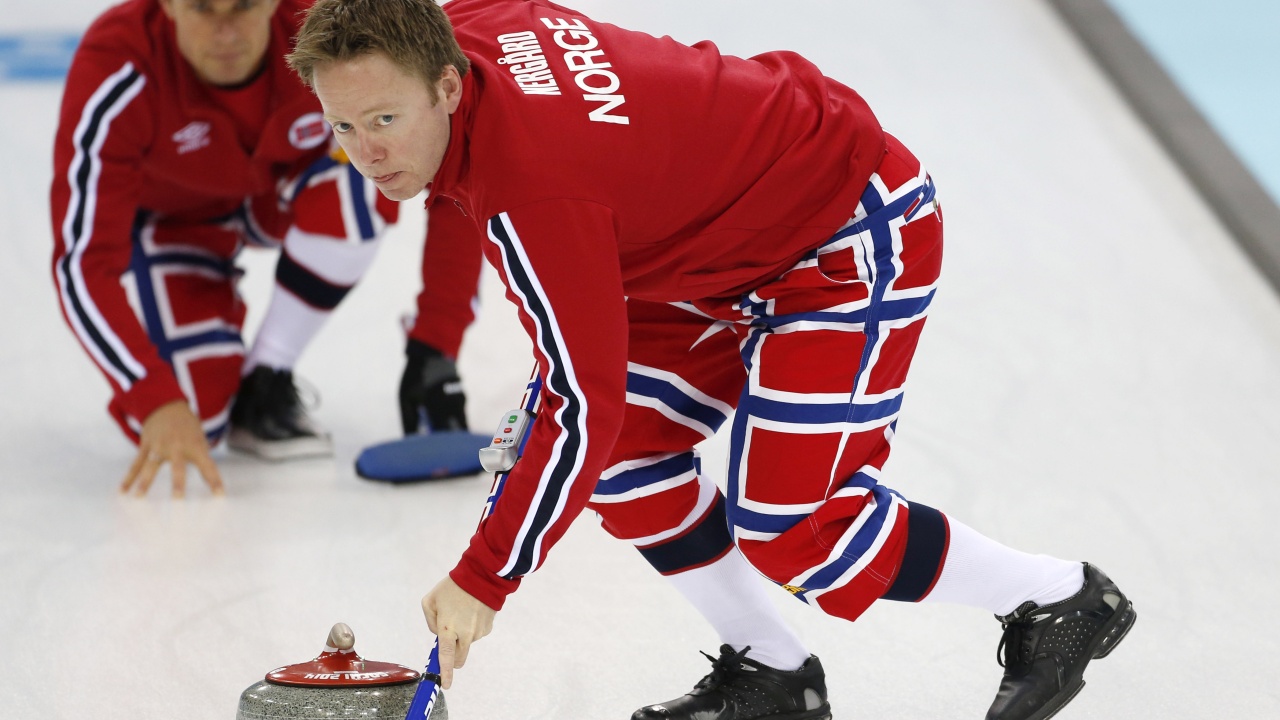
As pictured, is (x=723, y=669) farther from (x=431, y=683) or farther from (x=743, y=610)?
(x=431, y=683)

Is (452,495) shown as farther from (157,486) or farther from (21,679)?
(21,679)

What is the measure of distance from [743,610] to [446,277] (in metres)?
1.28

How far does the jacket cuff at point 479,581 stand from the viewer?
5.08ft

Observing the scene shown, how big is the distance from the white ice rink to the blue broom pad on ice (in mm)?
40

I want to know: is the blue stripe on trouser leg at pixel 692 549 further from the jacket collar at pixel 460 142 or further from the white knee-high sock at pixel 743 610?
the jacket collar at pixel 460 142

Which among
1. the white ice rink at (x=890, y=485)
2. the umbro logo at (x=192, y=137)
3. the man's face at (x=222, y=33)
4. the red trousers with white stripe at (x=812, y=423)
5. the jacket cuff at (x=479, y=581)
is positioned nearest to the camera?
the jacket cuff at (x=479, y=581)

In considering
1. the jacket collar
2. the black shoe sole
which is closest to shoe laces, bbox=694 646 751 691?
the black shoe sole

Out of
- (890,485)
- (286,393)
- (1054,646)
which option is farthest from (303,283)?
(1054,646)

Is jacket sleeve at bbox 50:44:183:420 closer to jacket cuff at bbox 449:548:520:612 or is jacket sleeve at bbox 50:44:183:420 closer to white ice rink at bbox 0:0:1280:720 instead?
white ice rink at bbox 0:0:1280:720

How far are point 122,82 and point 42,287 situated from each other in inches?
46.6

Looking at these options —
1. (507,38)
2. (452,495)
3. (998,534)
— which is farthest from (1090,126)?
(507,38)

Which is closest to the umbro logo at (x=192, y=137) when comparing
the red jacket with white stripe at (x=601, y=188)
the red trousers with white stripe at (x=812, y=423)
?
the red jacket with white stripe at (x=601, y=188)

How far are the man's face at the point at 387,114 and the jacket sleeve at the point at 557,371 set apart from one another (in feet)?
0.35

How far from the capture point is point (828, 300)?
69.3 inches
